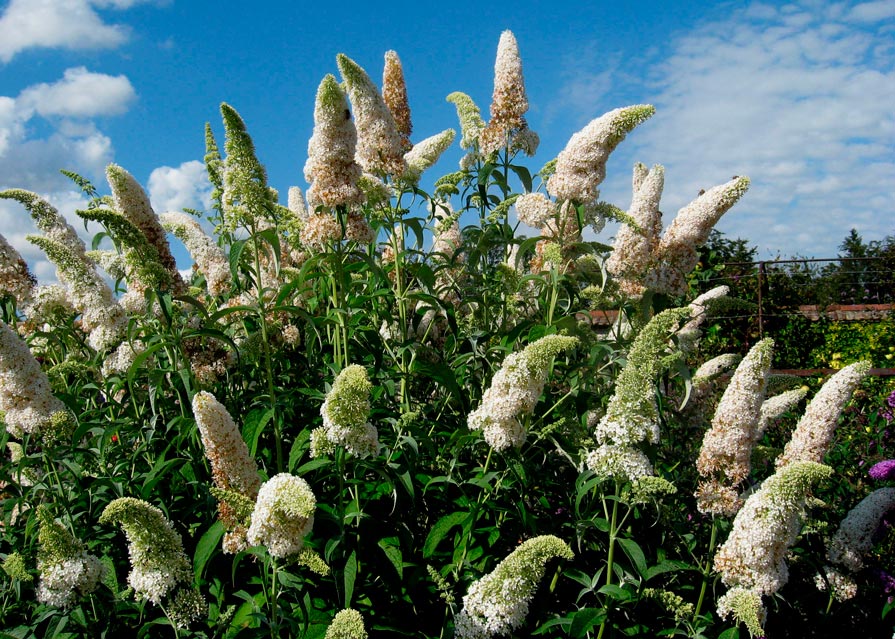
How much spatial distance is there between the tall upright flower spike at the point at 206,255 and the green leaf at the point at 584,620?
2540 mm

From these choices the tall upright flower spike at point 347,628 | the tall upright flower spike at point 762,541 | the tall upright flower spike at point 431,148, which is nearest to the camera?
the tall upright flower spike at point 347,628

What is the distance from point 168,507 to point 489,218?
7.44ft

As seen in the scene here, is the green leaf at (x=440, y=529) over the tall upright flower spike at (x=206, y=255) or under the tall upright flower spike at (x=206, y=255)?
under

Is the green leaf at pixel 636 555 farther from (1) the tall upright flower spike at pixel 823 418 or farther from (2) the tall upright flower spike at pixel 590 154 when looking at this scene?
(2) the tall upright flower spike at pixel 590 154

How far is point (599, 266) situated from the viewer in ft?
12.4

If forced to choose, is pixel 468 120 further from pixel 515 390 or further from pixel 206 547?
pixel 206 547

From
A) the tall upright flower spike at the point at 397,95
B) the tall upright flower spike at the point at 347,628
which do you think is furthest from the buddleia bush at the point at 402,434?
the tall upright flower spike at the point at 397,95

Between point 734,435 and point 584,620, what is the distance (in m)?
0.96

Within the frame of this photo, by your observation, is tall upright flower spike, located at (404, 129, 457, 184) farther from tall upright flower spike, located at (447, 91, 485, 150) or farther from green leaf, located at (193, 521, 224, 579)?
green leaf, located at (193, 521, 224, 579)

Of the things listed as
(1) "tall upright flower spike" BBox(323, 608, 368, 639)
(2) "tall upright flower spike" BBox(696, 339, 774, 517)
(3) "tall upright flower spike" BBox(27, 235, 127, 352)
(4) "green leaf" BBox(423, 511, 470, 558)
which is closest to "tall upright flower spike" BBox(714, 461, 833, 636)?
(2) "tall upright flower spike" BBox(696, 339, 774, 517)

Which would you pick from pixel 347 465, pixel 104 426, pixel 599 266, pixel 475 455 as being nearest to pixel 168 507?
pixel 104 426

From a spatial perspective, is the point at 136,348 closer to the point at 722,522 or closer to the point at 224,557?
the point at 224,557

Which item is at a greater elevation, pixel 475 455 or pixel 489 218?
pixel 489 218

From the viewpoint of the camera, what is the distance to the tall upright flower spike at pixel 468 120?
4508 mm
